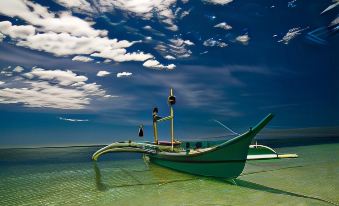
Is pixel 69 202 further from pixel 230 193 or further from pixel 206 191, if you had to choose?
pixel 230 193

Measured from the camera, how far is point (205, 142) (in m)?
22.0


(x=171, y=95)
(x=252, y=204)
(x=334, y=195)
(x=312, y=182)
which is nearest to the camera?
(x=252, y=204)

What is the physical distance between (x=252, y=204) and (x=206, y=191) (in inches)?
127

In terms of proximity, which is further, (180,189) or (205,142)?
(205,142)

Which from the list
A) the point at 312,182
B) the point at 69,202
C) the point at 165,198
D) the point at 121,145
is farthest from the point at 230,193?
the point at 121,145

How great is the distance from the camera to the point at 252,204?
9828 millimetres

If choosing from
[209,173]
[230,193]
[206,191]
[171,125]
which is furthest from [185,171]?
[171,125]

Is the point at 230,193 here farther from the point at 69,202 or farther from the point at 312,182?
the point at 69,202

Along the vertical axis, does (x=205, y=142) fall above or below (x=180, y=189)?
above

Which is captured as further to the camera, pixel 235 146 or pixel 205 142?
pixel 205 142

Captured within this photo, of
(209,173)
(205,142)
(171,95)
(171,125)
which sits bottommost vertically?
(209,173)

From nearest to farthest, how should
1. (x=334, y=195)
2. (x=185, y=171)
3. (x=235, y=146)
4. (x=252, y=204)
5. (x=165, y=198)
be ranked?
(x=252, y=204)
(x=334, y=195)
(x=165, y=198)
(x=235, y=146)
(x=185, y=171)

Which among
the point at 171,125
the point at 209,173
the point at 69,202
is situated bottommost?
the point at 69,202

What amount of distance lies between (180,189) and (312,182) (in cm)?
764
